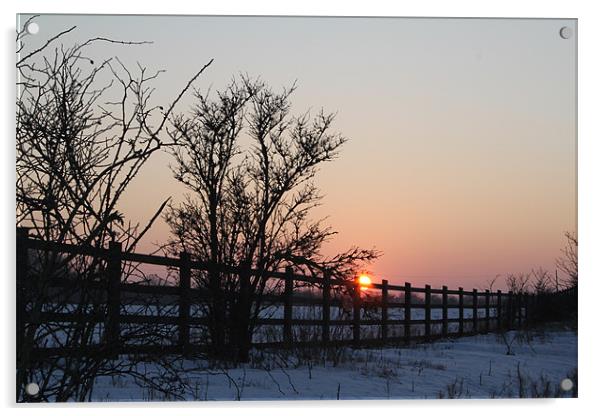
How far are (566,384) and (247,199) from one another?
7.07 feet

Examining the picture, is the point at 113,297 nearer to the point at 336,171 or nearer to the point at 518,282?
the point at 336,171

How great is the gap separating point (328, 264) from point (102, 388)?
4.85 feet

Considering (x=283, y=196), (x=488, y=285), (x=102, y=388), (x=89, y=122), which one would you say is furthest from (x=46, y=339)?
(x=488, y=285)

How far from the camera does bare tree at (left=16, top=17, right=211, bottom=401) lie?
10.9 ft

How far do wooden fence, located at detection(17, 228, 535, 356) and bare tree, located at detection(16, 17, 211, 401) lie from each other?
0.13 ft

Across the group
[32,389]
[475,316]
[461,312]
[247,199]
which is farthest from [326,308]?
[32,389]

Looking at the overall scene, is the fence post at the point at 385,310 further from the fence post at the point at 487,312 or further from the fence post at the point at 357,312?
the fence post at the point at 487,312

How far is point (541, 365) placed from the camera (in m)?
4.51

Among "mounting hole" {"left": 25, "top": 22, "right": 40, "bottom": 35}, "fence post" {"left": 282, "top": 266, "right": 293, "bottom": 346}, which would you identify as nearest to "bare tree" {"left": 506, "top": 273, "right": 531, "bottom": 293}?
"fence post" {"left": 282, "top": 266, "right": 293, "bottom": 346}

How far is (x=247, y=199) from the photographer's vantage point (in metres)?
4.80

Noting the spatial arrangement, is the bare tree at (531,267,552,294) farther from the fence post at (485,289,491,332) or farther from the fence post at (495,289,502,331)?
the fence post at (485,289,491,332)

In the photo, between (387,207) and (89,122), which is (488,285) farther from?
(89,122)
